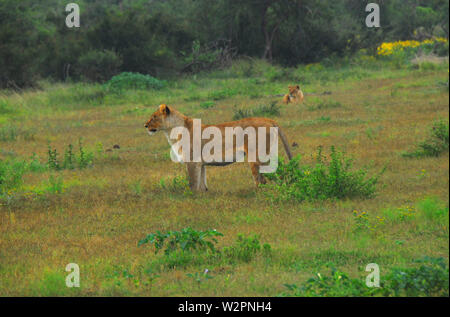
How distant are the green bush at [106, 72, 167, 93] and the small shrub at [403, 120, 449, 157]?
18.0 m

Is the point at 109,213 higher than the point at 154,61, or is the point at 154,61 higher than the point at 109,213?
the point at 154,61

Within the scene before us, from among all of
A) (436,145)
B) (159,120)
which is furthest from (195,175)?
(436,145)

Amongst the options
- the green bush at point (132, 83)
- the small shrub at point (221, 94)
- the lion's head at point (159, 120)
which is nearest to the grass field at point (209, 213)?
the lion's head at point (159, 120)

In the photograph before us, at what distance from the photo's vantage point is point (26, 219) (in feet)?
29.7

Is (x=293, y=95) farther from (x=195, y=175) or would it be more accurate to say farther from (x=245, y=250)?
(x=245, y=250)

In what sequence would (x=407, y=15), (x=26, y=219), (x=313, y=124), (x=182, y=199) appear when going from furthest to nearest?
(x=407, y=15)
(x=313, y=124)
(x=182, y=199)
(x=26, y=219)

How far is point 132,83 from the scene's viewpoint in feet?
94.4

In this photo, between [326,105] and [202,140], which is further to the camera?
[326,105]

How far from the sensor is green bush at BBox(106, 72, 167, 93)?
2828 cm

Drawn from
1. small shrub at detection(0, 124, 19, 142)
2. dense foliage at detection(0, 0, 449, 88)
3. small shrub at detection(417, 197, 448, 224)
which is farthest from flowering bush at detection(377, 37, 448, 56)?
small shrub at detection(417, 197, 448, 224)

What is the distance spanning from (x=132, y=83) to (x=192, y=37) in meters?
10.1
